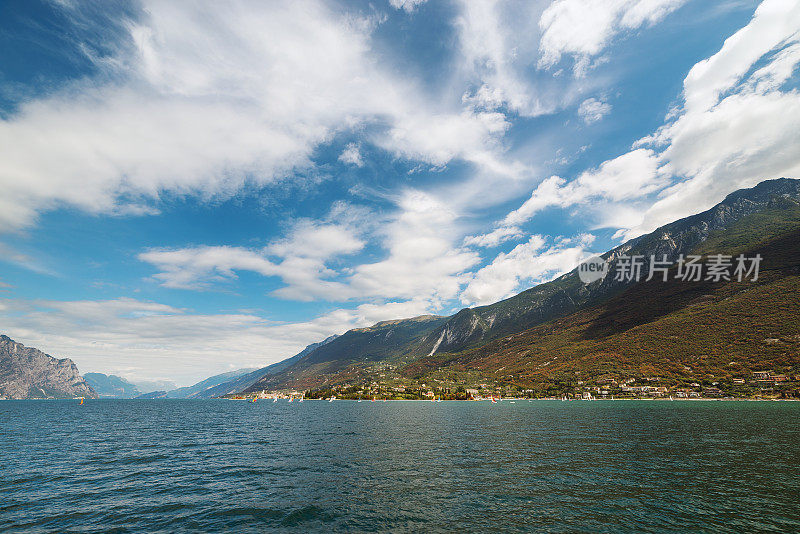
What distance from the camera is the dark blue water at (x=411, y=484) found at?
82.4 feet

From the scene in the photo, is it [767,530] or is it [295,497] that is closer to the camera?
[767,530]

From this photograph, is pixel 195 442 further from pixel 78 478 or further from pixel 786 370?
pixel 786 370

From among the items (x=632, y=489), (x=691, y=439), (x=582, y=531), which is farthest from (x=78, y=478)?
(x=691, y=439)

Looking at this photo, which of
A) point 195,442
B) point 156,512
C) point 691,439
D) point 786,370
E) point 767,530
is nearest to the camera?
point 767,530

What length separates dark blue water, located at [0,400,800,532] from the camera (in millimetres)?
25109

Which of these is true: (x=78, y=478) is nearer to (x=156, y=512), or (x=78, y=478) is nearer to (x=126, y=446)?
(x=156, y=512)

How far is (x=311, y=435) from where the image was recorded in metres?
73.9

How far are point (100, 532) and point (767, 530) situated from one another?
48.5m

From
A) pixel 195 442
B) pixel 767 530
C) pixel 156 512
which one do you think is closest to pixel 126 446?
pixel 195 442

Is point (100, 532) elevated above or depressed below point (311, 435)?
above

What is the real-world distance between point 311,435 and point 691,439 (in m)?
76.5

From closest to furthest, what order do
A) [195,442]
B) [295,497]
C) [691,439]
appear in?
[295,497] < [691,439] < [195,442]

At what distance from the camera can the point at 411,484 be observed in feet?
116

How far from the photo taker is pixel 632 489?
3250 cm
